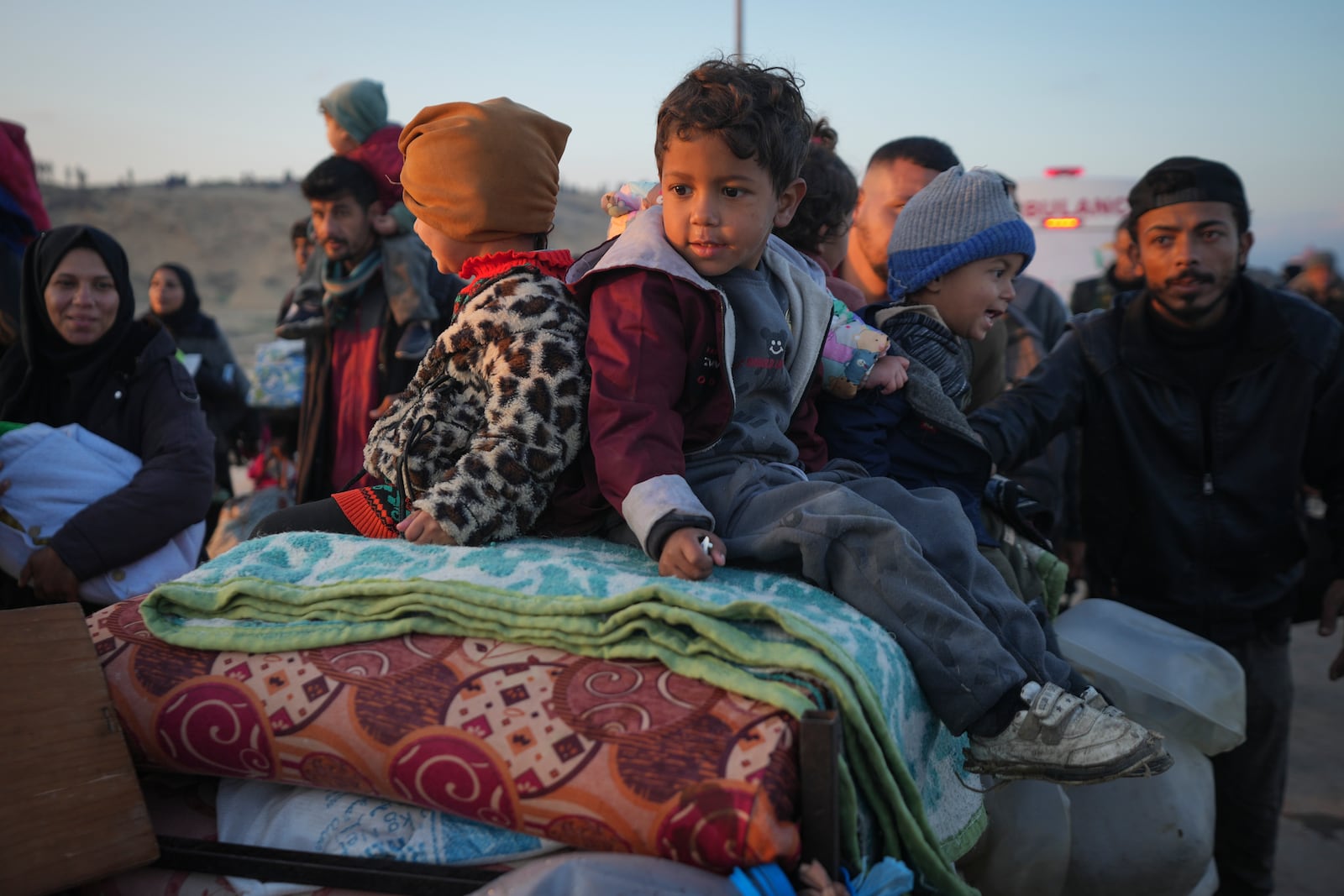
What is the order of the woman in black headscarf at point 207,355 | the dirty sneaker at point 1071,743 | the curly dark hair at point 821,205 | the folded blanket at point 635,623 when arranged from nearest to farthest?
1. the folded blanket at point 635,623
2. the dirty sneaker at point 1071,743
3. the curly dark hair at point 821,205
4. the woman in black headscarf at point 207,355

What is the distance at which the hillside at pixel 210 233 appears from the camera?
112 feet

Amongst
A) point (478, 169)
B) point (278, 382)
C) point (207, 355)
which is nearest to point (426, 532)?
point (478, 169)

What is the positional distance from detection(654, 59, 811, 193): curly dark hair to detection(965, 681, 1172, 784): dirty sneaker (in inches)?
43.4

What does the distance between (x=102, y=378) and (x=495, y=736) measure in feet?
8.34

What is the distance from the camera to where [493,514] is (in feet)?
6.23

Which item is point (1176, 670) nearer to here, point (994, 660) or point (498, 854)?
point (994, 660)

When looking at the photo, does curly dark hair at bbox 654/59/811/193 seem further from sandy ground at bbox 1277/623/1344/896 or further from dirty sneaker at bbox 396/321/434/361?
sandy ground at bbox 1277/623/1344/896

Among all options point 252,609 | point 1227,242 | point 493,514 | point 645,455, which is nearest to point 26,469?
point 252,609

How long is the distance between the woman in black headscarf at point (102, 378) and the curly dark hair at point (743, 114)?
2.00 meters

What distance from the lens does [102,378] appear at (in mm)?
3338

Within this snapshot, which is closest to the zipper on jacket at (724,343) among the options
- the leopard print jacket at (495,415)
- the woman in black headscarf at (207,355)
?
the leopard print jacket at (495,415)

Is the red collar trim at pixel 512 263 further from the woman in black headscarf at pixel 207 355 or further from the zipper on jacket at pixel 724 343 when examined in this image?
the woman in black headscarf at pixel 207 355

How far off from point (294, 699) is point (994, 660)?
1.13m

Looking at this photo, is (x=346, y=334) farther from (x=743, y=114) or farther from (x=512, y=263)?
(x=743, y=114)
